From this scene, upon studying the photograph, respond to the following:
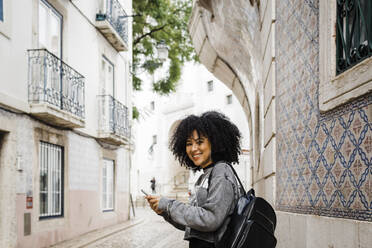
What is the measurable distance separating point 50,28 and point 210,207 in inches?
404

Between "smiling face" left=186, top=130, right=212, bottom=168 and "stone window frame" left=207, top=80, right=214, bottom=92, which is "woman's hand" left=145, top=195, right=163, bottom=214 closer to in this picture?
"smiling face" left=186, top=130, right=212, bottom=168

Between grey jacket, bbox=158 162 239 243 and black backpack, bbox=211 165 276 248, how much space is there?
1.3 inches

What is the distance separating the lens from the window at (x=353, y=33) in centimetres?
313

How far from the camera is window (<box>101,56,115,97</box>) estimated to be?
1609 cm

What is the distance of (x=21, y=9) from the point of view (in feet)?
32.6

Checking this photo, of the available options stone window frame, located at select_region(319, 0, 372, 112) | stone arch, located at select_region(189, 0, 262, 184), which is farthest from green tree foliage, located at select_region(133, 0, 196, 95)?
stone window frame, located at select_region(319, 0, 372, 112)

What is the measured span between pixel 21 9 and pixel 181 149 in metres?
8.15

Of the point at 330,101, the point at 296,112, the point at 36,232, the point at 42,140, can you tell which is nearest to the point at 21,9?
the point at 42,140

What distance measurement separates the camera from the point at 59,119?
10.9 meters

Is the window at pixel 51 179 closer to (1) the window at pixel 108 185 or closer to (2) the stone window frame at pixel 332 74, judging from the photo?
(1) the window at pixel 108 185

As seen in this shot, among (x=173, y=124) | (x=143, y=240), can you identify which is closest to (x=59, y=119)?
(x=143, y=240)

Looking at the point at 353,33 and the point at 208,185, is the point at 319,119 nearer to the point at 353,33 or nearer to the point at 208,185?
the point at 353,33

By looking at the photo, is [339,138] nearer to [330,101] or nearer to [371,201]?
[330,101]

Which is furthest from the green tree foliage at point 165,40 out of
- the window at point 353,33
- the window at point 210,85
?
the window at point 353,33
